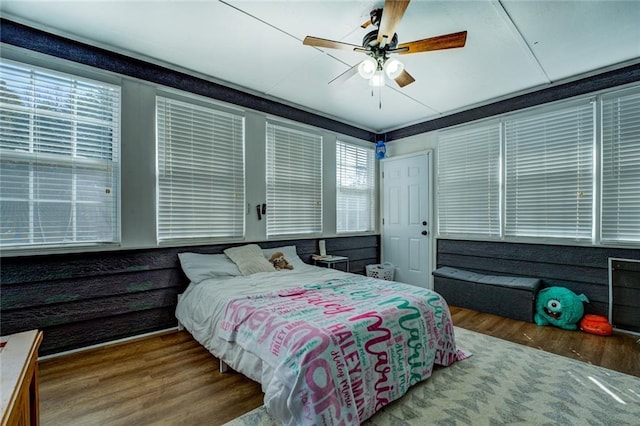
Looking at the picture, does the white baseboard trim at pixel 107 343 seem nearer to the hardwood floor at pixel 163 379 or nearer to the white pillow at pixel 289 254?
the hardwood floor at pixel 163 379

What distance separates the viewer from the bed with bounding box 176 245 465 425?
1.48 meters

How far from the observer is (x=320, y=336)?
5.12 feet

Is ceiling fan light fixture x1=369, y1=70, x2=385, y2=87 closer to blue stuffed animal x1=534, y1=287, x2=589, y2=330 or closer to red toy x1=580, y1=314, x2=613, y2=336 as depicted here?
blue stuffed animal x1=534, y1=287, x2=589, y2=330

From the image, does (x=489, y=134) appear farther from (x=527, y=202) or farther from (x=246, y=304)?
(x=246, y=304)

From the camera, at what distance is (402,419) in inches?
66.3

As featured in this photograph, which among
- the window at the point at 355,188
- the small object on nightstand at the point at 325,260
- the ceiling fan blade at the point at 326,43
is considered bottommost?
the small object on nightstand at the point at 325,260

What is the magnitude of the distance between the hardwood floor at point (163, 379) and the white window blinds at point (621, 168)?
1103 mm

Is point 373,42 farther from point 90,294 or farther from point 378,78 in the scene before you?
point 90,294

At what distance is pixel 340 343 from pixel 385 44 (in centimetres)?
206

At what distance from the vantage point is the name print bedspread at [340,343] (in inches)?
57.3

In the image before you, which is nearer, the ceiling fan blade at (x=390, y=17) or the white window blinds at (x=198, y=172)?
the ceiling fan blade at (x=390, y=17)

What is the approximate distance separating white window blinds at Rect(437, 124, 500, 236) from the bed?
7.17 ft

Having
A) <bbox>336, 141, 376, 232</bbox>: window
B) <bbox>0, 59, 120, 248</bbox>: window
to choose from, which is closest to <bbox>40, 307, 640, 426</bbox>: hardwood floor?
<bbox>0, 59, 120, 248</bbox>: window

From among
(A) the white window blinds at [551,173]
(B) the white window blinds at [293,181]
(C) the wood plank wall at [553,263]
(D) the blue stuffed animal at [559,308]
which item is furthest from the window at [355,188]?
(D) the blue stuffed animal at [559,308]
